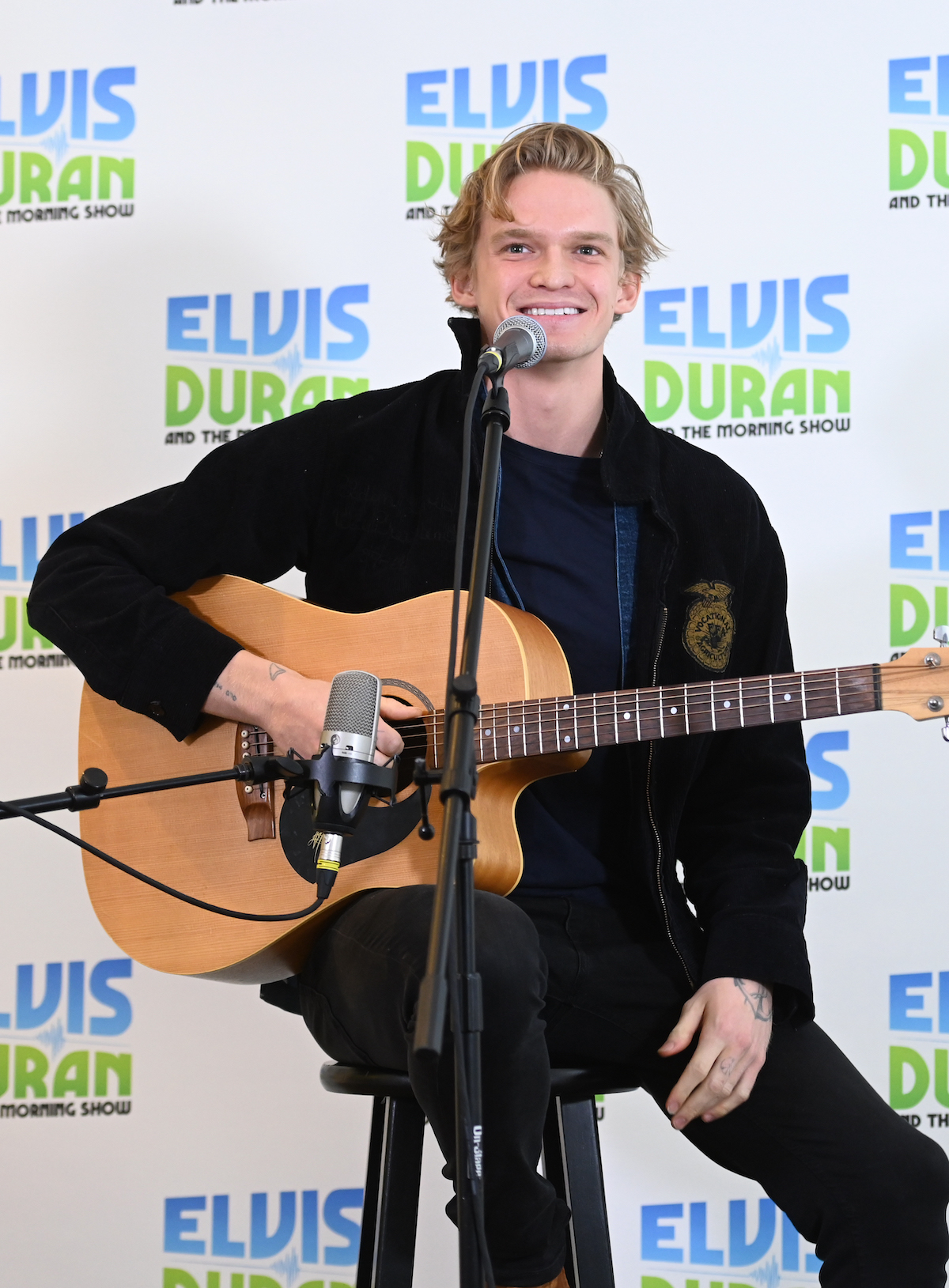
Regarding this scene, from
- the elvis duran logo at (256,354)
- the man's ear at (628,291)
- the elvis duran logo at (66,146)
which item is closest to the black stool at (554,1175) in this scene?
the man's ear at (628,291)

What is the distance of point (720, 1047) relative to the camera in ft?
5.55

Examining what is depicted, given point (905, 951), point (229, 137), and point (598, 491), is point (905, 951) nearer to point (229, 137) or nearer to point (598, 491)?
point (598, 491)

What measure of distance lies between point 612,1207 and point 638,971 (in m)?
1.22

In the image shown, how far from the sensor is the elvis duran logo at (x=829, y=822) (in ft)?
8.97

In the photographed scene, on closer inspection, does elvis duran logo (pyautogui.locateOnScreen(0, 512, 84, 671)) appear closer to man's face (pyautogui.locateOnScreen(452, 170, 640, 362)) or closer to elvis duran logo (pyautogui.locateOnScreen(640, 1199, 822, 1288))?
man's face (pyautogui.locateOnScreen(452, 170, 640, 362))

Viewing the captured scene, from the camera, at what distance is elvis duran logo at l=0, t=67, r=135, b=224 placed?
9.96 ft

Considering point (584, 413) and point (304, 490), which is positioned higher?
point (584, 413)

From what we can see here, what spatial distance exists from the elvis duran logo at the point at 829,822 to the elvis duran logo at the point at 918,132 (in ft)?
3.85

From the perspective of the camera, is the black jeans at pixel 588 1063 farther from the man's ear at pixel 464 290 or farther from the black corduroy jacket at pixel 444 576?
the man's ear at pixel 464 290

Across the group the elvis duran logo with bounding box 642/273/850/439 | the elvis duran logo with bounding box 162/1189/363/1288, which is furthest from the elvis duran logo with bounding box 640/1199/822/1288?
the elvis duran logo with bounding box 642/273/850/439

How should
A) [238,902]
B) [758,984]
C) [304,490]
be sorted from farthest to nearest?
[304,490]
[238,902]
[758,984]

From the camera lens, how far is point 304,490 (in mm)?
2102

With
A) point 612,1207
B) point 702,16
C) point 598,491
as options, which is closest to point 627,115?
point 702,16

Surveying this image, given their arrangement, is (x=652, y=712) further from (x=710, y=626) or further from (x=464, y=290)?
(x=464, y=290)
